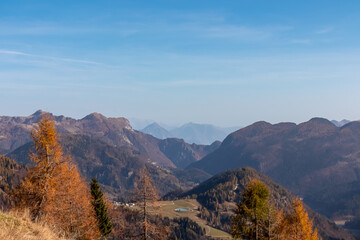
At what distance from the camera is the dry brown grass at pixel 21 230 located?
13.9 m

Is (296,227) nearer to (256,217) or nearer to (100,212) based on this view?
(256,217)

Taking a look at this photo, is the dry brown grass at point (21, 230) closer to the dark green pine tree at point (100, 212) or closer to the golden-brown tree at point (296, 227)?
the dark green pine tree at point (100, 212)

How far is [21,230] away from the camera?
15617 mm

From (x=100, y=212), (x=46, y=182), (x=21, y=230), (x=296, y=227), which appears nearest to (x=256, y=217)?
(x=296, y=227)

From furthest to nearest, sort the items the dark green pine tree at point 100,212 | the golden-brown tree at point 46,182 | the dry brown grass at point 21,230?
the dark green pine tree at point 100,212, the golden-brown tree at point 46,182, the dry brown grass at point 21,230

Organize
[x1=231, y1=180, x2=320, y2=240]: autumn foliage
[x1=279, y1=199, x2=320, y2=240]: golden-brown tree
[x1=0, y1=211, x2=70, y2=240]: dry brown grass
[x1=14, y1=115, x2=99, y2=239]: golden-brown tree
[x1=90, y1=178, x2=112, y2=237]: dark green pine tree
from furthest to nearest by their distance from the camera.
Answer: [x1=279, y1=199, x2=320, y2=240]: golden-brown tree
[x1=90, y1=178, x2=112, y2=237]: dark green pine tree
[x1=231, y1=180, x2=320, y2=240]: autumn foliage
[x1=14, y1=115, x2=99, y2=239]: golden-brown tree
[x1=0, y1=211, x2=70, y2=240]: dry brown grass

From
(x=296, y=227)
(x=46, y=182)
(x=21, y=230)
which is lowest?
(x=296, y=227)

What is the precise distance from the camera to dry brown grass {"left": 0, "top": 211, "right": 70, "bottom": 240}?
45.7 ft

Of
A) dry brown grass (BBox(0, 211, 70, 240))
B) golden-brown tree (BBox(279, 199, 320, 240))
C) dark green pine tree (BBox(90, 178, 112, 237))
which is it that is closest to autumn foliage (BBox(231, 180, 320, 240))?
golden-brown tree (BBox(279, 199, 320, 240))

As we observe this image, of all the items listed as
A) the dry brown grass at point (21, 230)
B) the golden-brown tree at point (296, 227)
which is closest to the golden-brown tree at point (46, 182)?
the dry brown grass at point (21, 230)

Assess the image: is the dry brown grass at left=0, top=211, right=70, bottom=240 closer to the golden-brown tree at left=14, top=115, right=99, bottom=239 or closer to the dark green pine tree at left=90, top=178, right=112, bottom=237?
the golden-brown tree at left=14, top=115, right=99, bottom=239

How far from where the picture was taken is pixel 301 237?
5244 cm

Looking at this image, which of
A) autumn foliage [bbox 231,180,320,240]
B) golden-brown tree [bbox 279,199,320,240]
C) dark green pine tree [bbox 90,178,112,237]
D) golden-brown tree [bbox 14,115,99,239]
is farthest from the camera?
golden-brown tree [bbox 279,199,320,240]

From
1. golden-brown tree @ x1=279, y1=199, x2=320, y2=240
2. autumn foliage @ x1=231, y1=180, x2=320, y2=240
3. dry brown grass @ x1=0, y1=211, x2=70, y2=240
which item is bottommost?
golden-brown tree @ x1=279, y1=199, x2=320, y2=240
